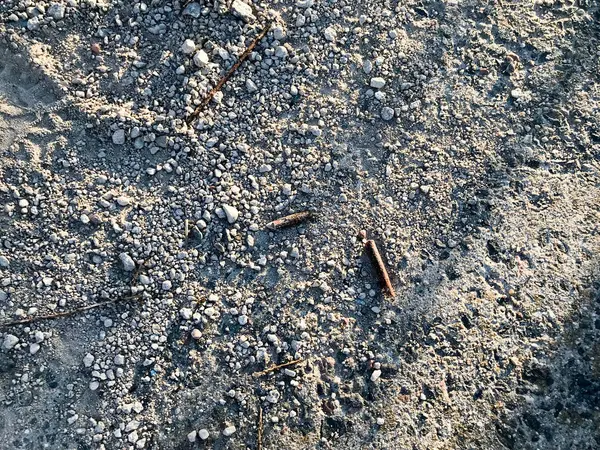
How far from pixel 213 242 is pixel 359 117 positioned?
1.08 m

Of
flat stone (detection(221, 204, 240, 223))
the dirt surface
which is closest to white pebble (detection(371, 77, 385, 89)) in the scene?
the dirt surface

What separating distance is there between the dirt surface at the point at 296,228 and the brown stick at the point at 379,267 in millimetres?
37

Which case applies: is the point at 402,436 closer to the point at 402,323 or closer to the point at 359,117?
the point at 402,323

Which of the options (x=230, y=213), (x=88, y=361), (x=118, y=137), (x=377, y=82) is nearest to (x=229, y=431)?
(x=88, y=361)

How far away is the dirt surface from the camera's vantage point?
302cm

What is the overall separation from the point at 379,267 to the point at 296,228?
0.49 m

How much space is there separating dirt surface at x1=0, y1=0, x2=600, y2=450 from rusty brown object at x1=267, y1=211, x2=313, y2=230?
3 centimetres

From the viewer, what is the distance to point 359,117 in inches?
132

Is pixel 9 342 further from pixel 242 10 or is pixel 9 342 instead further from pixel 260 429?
pixel 242 10

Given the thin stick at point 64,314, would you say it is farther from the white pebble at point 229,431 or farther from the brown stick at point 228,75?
the brown stick at point 228,75

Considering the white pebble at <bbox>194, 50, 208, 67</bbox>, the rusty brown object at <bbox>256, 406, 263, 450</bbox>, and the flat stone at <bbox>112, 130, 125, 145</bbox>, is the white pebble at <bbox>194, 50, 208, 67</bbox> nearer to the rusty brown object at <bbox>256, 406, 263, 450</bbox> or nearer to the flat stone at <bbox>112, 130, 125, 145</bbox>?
the flat stone at <bbox>112, 130, 125, 145</bbox>

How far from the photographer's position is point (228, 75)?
3.30m

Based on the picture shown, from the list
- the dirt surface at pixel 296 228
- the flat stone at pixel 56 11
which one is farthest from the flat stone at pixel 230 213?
the flat stone at pixel 56 11

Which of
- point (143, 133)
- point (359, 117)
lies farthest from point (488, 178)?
point (143, 133)
